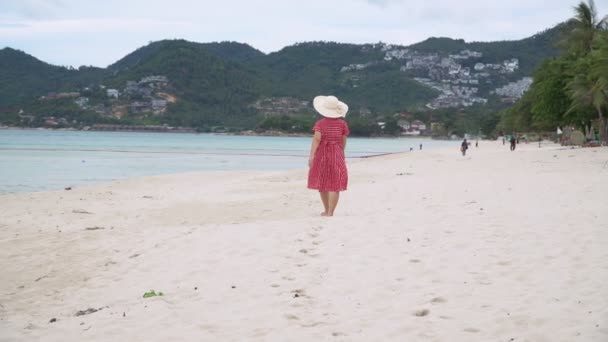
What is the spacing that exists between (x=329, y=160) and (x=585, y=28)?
137ft

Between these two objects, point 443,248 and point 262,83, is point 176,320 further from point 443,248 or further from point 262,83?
point 262,83

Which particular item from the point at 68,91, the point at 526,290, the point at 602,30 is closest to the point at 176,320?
the point at 526,290

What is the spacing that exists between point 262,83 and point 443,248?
19295 centimetres

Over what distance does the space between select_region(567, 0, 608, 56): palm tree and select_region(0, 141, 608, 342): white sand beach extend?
3844 cm

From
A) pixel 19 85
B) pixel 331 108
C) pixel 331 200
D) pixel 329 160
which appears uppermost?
pixel 19 85

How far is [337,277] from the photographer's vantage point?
5.90m

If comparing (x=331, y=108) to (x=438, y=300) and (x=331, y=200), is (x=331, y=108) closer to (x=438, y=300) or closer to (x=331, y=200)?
(x=331, y=200)

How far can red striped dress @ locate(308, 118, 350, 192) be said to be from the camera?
9.69m

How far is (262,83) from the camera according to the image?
197 m

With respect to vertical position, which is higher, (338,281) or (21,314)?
(338,281)

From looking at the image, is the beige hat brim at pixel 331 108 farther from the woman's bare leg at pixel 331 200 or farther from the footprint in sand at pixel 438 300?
the footprint in sand at pixel 438 300

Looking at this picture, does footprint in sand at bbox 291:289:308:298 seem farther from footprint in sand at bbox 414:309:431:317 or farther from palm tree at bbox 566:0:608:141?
palm tree at bbox 566:0:608:141

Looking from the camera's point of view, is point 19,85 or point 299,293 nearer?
point 299,293

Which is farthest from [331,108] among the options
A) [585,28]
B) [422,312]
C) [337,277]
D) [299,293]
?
[585,28]
